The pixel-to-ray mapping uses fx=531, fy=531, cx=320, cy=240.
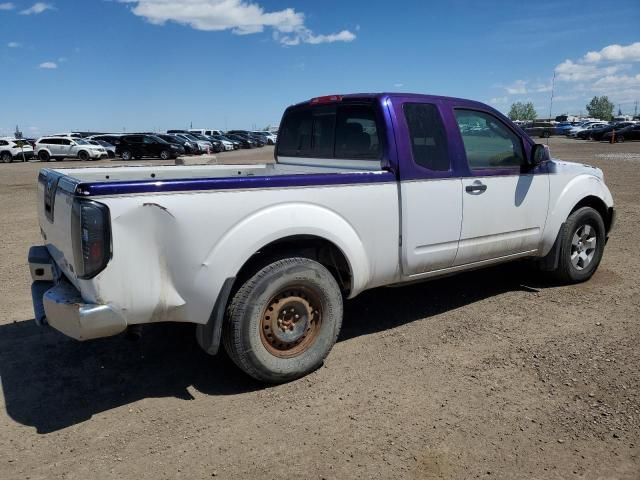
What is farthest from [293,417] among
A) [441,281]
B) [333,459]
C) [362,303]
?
[441,281]

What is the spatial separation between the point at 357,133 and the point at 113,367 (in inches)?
104

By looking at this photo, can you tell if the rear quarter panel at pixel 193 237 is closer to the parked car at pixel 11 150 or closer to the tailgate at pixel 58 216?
the tailgate at pixel 58 216

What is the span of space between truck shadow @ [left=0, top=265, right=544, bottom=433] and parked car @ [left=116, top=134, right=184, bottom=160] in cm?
3022

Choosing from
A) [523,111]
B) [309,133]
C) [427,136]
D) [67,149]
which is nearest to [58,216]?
[309,133]

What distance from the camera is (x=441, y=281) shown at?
5980 mm

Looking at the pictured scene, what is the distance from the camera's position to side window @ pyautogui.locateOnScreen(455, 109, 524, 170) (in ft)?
15.0

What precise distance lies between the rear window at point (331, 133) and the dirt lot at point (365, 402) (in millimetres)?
1537

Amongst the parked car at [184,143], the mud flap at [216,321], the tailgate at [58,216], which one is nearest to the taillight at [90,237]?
the tailgate at [58,216]

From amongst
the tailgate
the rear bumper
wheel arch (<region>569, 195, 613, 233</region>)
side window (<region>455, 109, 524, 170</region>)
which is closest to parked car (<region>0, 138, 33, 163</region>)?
the tailgate

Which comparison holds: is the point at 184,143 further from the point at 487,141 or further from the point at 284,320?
the point at 284,320

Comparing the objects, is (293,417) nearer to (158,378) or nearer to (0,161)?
(158,378)

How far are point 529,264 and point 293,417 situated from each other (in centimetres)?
351

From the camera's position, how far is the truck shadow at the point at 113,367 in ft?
11.3

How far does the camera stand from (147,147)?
111 feet
